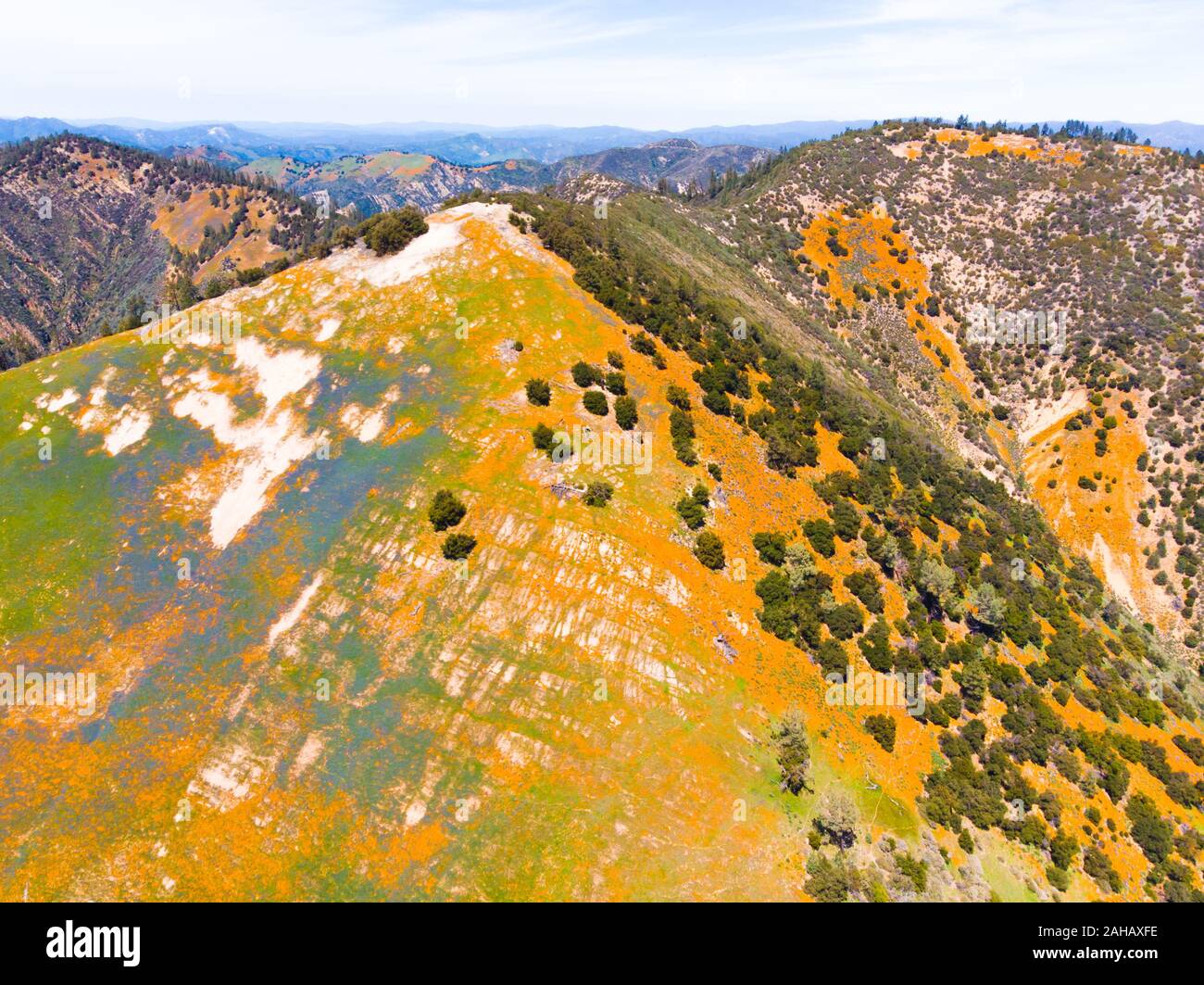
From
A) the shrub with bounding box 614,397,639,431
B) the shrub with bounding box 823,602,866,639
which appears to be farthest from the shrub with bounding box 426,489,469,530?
the shrub with bounding box 823,602,866,639

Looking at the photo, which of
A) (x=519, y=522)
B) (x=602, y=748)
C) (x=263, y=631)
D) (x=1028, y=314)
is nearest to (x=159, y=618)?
(x=263, y=631)

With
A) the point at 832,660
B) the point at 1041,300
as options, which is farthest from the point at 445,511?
the point at 1041,300

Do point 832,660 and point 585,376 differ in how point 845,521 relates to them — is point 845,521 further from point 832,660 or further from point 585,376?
point 585,376

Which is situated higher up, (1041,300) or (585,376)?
(1041,300)

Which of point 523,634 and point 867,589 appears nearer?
point 523,634

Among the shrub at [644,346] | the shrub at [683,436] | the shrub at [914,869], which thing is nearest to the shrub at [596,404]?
the shrub at [683,436]

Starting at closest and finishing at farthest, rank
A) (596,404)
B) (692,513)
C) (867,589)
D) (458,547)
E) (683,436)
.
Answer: (458,547)
(692,513)
(867,589)
(683,436)
(596,404)
